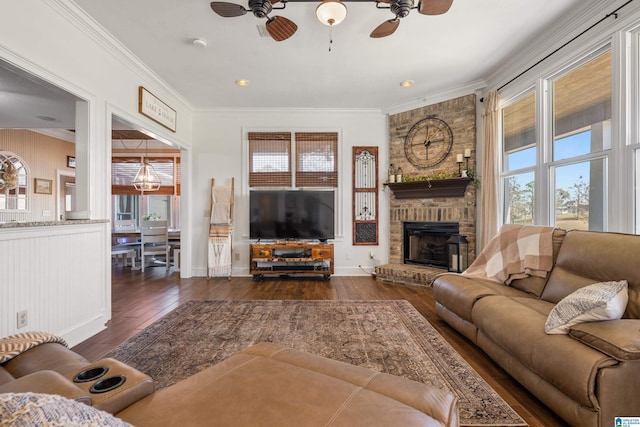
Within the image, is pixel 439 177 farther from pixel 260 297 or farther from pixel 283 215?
pixel 260 297

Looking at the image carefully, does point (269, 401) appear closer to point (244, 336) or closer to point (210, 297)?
point (244, 336)

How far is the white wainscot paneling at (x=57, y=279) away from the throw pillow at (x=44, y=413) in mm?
2140

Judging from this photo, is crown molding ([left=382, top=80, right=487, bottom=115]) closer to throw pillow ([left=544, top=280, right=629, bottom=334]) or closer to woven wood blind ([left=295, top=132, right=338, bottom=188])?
woven wood blind ([left=295, top=132, right=338, bottom=188])

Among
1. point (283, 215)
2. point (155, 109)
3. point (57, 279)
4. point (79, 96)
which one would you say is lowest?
point (57, 279)

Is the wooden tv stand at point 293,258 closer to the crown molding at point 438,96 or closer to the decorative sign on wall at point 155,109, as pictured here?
Answer: the decorative sign on wall at point 155,109

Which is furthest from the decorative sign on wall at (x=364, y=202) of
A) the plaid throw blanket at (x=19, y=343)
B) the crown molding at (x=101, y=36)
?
the plaid throw blanket at (x=19, y=343)

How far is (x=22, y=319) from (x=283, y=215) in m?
3.15

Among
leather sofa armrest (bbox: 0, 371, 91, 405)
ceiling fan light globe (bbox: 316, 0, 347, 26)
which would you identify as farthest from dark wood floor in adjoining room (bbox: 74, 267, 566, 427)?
ceiling fan light globe (bbox: 316, 0, 347, 26)

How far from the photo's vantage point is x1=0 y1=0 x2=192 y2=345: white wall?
192 cm

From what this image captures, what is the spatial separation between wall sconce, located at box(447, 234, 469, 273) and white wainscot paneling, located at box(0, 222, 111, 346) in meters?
4.25

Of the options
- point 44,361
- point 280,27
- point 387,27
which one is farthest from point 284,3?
point 44,361

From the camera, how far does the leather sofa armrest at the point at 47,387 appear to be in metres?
0.70

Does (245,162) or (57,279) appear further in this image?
(245,162)

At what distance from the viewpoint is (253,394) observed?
87cm
